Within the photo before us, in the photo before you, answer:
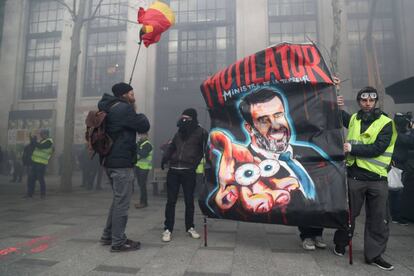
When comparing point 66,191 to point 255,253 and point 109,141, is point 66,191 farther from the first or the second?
point 255,253

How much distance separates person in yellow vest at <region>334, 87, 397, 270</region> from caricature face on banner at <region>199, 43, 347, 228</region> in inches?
7.6

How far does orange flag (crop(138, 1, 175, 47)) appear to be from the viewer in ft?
16.1

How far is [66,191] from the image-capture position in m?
9.95

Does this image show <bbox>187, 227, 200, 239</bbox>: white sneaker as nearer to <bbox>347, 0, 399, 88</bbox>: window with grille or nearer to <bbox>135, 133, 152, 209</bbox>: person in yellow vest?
<bbox>135, 133, 152, 209</bbox>: person in yellow vest

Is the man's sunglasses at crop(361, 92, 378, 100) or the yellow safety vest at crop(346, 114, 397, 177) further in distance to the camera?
the man's sunglasses at crop(361, 92, 378, 100)

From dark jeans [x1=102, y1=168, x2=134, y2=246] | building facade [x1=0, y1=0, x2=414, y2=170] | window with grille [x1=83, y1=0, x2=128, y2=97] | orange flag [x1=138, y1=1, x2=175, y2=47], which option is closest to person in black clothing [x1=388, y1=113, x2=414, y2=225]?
orange flag [x1=138, y1=1, x2=175, y2=47]

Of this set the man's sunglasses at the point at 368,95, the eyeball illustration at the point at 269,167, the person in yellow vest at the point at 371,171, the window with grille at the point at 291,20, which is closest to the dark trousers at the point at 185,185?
the eyeball illustration at the point at 269,167

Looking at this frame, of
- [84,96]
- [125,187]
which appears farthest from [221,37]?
[125,187]

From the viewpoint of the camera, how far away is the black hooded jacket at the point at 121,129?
150 inches

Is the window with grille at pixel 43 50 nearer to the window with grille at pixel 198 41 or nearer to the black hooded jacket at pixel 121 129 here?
the window with grille at pixel 198 41

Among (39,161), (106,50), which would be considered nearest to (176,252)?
(39,161)

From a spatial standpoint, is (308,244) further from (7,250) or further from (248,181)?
(7,250)

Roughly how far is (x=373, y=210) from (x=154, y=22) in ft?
13.7

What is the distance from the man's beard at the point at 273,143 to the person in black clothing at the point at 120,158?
4.85ft
